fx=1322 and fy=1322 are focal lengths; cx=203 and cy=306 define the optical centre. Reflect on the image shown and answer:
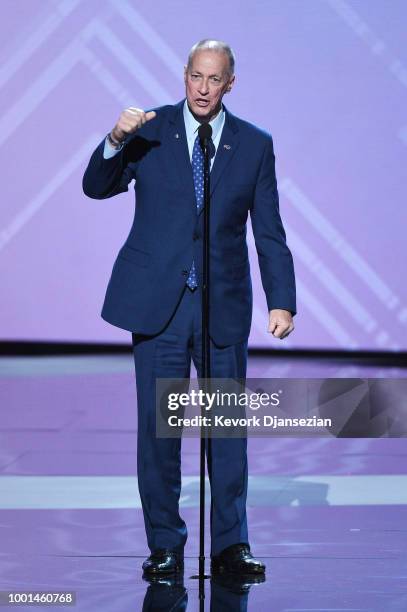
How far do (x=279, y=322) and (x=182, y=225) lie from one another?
1.24 ft

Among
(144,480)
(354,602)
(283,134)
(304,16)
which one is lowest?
Result: (354,602)

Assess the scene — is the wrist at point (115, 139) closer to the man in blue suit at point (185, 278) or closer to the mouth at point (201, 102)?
the man in blue suit at point (185, 278)

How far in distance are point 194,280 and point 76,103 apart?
6.72m

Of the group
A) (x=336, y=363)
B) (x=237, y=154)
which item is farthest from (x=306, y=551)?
(x=336, y=363)

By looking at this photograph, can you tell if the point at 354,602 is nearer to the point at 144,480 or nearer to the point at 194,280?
the point at 144,480

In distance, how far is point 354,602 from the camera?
10.8ft

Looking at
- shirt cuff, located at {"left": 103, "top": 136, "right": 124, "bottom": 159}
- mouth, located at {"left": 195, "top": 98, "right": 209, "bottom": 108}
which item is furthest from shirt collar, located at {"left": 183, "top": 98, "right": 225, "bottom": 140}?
shirt cuff, located at {"left": 103, "top": 136, "right": 124, "bottom": 159}

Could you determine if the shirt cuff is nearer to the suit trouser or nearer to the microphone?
the microphone

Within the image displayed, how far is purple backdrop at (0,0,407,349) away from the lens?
970cm

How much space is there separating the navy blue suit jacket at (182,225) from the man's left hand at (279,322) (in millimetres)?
21

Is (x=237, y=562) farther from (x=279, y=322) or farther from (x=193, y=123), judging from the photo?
(x=193, y=123)

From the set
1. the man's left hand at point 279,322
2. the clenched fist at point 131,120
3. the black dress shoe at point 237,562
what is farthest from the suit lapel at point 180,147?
the black dress shoe at point 237,562

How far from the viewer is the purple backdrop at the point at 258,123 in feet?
31.8

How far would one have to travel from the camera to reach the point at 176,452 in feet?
11.9
